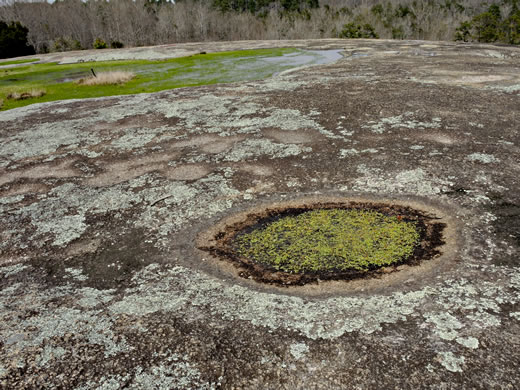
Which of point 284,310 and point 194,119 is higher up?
point 194,119

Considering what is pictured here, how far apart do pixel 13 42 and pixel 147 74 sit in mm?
38176

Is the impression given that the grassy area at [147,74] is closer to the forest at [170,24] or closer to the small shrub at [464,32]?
the small shrub at [464,32]

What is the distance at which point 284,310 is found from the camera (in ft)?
15.9

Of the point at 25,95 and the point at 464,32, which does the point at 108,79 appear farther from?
the point at 464,32

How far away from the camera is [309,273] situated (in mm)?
5637

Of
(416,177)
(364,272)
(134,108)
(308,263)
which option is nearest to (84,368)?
(308,263)

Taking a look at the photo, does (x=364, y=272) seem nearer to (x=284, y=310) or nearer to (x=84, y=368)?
(x=284, y=310)

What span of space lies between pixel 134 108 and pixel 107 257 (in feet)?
32.2

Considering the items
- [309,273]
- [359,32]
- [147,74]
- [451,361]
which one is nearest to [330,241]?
[309,273]

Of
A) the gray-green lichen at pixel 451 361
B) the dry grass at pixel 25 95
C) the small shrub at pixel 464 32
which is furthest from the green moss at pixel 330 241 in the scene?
the small shrub at pixel 464 32

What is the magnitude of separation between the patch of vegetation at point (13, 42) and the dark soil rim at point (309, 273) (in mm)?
57965

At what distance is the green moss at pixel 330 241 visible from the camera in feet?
19.1

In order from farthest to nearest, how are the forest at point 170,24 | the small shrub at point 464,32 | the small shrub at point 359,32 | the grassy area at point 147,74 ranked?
the forest at point 170,24
the small shrub at point 359,32
the small shrub at point 464,32
the grassy area at point 147,74

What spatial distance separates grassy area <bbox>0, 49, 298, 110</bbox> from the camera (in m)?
20.6
